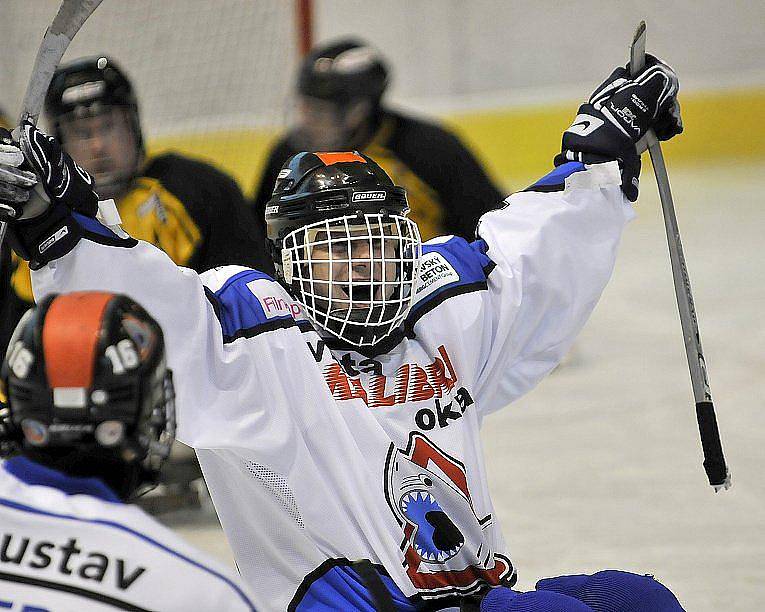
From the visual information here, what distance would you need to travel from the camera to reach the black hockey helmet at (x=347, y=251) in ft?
6.30

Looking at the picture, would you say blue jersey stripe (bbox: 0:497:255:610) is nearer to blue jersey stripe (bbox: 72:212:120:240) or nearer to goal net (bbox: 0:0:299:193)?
blue jersey stripe (bbox: 72:212:120:240)

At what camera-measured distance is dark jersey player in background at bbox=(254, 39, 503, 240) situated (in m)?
4.00

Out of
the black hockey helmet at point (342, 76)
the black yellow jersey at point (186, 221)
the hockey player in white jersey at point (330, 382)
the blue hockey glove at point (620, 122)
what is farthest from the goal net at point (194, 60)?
the hockey player in white jersey at point (330, 382)

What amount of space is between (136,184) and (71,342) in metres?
2.22

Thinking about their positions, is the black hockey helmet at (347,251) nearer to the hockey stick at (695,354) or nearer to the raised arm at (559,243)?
the raised arm at (559,243)

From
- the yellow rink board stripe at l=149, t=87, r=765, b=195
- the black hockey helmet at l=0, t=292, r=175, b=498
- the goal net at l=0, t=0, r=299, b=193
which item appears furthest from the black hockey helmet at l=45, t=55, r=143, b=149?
the yellow rink board stripe at l=149, t=87, r=765, b=195


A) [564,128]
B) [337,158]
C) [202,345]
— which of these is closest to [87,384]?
[202,345]

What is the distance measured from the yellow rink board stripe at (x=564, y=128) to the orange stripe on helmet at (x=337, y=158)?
263 inches

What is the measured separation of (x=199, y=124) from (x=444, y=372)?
503 cm

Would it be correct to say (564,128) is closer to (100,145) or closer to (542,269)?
(100,145)

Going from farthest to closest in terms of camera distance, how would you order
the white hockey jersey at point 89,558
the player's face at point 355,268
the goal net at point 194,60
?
the goal net at point 194,60
the player's face at point 355,268
the white hockey jersey at point 89,558

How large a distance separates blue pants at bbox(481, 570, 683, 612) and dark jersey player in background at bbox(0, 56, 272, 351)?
5.66ft

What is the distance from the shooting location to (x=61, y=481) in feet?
3.80

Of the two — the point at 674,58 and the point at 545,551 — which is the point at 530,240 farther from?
the point at 674,58
